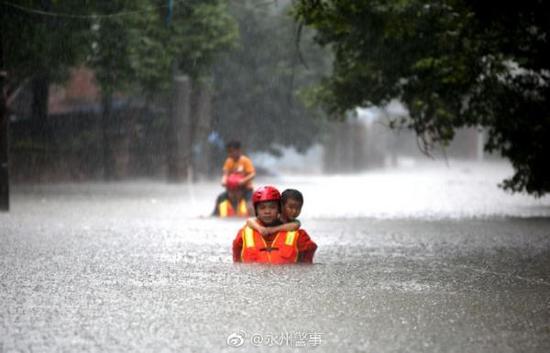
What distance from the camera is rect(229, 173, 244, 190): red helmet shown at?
63.3 ft

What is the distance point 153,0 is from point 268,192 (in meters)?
18.1

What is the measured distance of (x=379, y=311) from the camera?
26.1 ft

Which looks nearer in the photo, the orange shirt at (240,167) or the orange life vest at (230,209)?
the orange shirt at (240,167)

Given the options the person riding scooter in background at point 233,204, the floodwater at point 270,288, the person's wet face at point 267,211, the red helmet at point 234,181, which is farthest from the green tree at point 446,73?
the person's wet face at point 267,211

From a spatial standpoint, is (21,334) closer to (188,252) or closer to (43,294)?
(43,294)

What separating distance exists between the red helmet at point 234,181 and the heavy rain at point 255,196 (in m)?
0.05

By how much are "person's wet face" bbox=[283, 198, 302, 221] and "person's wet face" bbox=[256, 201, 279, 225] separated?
13 centimetres

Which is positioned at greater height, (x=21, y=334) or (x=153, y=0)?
(x=153, y=0)

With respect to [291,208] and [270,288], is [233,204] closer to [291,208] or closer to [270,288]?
[291,208]

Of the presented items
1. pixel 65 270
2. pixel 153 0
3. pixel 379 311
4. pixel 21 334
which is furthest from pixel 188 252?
A: pixel 153 0

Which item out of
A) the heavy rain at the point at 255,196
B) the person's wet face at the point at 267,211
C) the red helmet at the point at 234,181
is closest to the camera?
the heavy rain at the point at 255,196

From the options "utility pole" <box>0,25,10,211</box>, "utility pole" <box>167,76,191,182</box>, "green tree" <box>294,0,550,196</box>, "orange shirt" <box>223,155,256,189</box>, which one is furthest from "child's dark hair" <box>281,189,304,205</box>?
"utility pole" <box>167,76,191,182</box>

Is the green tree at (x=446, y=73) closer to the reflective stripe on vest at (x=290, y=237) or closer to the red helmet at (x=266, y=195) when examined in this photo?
the red helmet at (x=266, y=195)

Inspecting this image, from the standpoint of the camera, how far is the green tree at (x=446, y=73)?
16.4 meters
